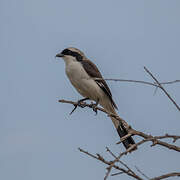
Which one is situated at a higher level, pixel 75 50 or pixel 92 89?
pixel 75 50

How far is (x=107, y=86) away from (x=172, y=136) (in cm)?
464

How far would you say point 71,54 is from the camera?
715 centimetres

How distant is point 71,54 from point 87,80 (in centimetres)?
83

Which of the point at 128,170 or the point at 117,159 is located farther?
the point at 128,170

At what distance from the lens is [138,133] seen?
2664 millimetres

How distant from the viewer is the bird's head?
7051 mm

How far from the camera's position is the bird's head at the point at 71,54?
705cm

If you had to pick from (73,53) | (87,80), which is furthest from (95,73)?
(73,53)

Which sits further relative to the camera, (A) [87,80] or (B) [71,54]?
(B) [71,54]

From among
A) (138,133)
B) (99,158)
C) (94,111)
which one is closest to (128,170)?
(99,158)

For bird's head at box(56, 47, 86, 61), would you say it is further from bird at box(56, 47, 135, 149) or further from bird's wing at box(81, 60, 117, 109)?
bird's wing at box(81, 60, 117, 109)

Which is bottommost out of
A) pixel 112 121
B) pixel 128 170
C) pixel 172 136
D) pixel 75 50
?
pixel 112 121

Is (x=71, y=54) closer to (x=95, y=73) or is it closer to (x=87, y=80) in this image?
(x=95, y=73)

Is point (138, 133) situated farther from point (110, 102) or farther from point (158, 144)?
point (110, 102)
